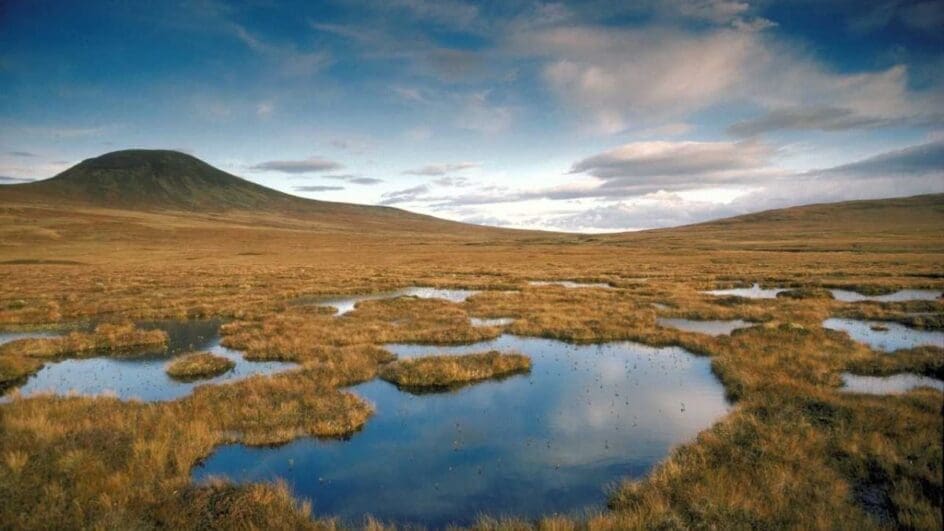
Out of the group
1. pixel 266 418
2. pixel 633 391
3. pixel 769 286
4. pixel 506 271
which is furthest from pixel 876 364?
pixel 506 271

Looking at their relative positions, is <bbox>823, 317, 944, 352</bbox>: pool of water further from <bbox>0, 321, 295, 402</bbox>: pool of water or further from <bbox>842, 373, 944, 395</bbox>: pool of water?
<bbox>0, 321, 295, 402</bbox>: pool of water

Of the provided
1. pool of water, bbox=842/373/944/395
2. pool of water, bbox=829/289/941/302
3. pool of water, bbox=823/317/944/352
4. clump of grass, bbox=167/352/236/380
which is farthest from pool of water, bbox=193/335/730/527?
pool of water, bbox=829/289/941/302

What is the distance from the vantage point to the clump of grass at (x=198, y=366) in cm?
2203

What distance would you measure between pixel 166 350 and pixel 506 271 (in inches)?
1843

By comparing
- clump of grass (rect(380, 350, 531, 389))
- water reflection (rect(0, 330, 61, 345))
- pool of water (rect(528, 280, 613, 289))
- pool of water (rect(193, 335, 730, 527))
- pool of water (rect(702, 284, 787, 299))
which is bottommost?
pool of water (rect(702, 284, 787, 299))

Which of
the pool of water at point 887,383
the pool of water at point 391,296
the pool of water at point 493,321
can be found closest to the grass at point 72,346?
the pool of water at point 391,296

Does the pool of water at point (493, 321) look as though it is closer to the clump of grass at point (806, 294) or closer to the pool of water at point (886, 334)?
the pool of water at point (886, 334)

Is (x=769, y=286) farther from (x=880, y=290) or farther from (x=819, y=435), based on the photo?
(x=819, y=435)

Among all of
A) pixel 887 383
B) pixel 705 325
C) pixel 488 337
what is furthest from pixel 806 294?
pixel 488 337

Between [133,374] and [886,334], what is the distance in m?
39.4

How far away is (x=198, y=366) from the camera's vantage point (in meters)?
22.6

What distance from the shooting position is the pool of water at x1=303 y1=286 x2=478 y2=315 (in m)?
42.0

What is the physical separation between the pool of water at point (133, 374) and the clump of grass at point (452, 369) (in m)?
5.85

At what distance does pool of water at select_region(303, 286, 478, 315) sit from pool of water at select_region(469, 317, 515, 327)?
9.15 meters
